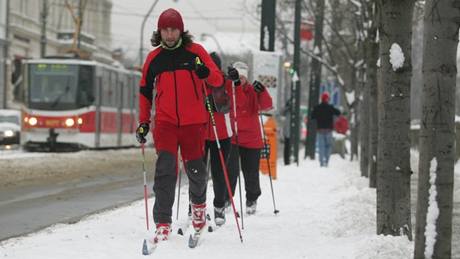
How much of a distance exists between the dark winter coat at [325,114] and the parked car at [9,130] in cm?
1527

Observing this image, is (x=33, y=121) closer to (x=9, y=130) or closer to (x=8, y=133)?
(x=8, y=133)

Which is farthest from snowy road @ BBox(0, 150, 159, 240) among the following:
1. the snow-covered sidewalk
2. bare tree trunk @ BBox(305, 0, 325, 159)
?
Result: bare tree trunk @ BBox(305, 0, 325, 159)

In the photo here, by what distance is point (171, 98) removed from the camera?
678cm

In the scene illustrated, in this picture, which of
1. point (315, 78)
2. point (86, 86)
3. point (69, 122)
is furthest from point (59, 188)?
point (315, 78)

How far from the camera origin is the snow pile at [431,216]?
5137 millimetres

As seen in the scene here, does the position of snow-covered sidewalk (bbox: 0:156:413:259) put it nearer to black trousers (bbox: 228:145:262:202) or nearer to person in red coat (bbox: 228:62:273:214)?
black trousers (bbox: 228:145:262:202)

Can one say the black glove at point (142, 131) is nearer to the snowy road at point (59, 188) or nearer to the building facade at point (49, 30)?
the snowy road at point (59, 188)

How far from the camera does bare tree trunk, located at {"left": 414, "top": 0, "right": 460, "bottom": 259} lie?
16.6 feet

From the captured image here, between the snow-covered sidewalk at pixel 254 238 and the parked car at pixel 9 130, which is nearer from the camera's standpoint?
the snow-covered sidewalk at pixel 254 238

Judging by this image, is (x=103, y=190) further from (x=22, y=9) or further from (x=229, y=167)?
(x=22, y=9)

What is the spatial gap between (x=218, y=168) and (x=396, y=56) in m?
2.57

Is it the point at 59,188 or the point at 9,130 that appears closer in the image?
the point at 59,188

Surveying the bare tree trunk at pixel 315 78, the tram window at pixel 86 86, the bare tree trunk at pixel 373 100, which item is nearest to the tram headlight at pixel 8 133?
the tram window at pixel 86 86

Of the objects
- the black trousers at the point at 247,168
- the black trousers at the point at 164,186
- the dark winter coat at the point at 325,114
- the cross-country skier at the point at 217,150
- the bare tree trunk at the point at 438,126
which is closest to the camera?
the bare tree trunk at the point at 438,126
